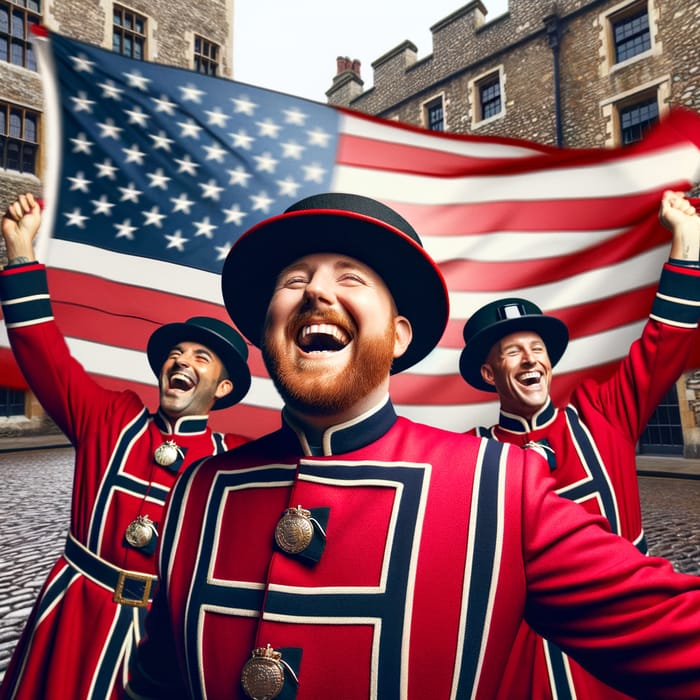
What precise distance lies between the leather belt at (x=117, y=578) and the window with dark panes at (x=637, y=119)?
13569 mm

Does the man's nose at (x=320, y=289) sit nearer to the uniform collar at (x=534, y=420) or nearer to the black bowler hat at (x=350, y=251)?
the black bowler hat at (x=350, y=251)

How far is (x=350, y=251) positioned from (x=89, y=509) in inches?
61.6

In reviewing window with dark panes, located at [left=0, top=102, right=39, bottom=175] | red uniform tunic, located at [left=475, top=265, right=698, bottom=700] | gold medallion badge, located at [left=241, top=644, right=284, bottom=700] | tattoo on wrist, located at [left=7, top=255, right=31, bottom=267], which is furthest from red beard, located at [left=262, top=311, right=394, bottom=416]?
window with dark panes, located at [left=0, top=102, right=39, bottom=175]

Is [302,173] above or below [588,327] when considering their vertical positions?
above

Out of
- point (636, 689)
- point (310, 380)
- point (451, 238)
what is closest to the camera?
point (636, 689)

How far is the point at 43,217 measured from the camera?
232 centimetres

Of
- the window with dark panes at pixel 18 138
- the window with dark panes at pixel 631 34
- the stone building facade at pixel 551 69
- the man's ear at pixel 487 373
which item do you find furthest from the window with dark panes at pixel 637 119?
the window with dark panes at pixel 18 138

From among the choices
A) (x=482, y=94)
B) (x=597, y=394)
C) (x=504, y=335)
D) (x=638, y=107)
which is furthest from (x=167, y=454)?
(x=482, y=94)

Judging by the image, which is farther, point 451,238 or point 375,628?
point 451,238

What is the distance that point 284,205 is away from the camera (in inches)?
104

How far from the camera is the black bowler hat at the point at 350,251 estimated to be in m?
1.19

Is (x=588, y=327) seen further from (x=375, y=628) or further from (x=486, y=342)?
(x=375, y=628)

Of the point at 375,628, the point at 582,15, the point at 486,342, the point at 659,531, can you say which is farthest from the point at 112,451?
the point at 582,15

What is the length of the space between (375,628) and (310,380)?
507 millimetres
